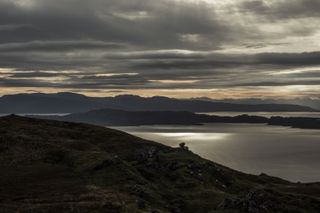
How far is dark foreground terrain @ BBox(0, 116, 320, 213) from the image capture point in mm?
67231

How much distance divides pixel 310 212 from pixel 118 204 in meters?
32.1

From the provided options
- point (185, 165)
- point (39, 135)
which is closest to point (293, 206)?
point (185, 165)

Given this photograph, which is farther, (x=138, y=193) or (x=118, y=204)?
(x=138, y=193)

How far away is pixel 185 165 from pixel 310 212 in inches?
1584

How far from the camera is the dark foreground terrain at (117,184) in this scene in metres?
67.2

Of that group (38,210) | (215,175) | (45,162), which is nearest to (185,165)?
(215,175)

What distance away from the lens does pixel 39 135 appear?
140 metres

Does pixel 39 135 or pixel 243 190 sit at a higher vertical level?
pixel 39 135

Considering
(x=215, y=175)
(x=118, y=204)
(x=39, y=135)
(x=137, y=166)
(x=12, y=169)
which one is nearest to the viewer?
(x=118, y=204)

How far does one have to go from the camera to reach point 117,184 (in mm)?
81938

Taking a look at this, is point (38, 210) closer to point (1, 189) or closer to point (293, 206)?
point (1, 189)

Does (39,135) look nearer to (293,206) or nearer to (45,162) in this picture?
(45,162)

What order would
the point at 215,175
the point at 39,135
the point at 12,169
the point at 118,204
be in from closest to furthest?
the point at 118,204
the point at 12,169
the point at 215,175
the point at 39,135

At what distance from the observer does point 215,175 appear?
363 feet
